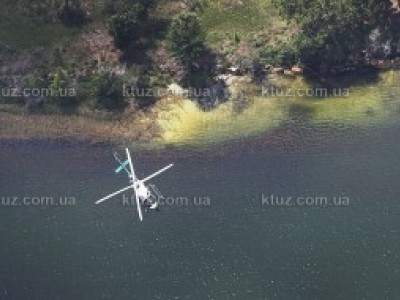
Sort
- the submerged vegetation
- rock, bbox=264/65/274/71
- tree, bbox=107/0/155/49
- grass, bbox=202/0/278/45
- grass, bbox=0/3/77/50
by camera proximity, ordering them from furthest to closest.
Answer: grass, bbox=202/0/278/45 → rock, bbox=264/65/274/71 → grass, bbox=0/3/77/50 → tree, bbox=107/0/155/49 → the submerged vegetation

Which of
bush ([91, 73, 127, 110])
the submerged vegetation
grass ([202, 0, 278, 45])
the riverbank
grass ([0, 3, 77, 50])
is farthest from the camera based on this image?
grass ([202, 0, 278, 45])

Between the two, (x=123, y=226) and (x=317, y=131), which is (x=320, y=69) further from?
(x=123, y=226)

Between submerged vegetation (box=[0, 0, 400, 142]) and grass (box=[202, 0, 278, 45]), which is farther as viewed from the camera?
grass (box=[202, 0, 278, 45])

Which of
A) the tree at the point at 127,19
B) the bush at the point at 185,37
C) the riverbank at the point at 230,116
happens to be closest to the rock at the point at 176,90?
the riverbank at the point at 230,116

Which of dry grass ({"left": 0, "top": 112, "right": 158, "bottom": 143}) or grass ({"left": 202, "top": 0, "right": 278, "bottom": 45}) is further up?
grass ({"left": 202, "top": 0, "right": 278, "bottom": 45})

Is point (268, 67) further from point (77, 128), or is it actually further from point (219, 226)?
point (77, 128)

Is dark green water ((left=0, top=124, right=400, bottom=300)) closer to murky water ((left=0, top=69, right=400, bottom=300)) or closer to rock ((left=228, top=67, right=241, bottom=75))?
murky water ((left=0, top=69, right=400, bottom=300))

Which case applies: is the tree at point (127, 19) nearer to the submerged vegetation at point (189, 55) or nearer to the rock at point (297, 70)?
the submerged vegetation at point (189, 55)

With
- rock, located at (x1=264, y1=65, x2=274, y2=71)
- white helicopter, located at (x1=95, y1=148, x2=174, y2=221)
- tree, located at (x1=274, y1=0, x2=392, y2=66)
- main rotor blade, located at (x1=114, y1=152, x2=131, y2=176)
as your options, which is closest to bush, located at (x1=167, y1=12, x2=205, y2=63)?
rock, located at (x1=264, y1=65, x2=274, y2=71)
